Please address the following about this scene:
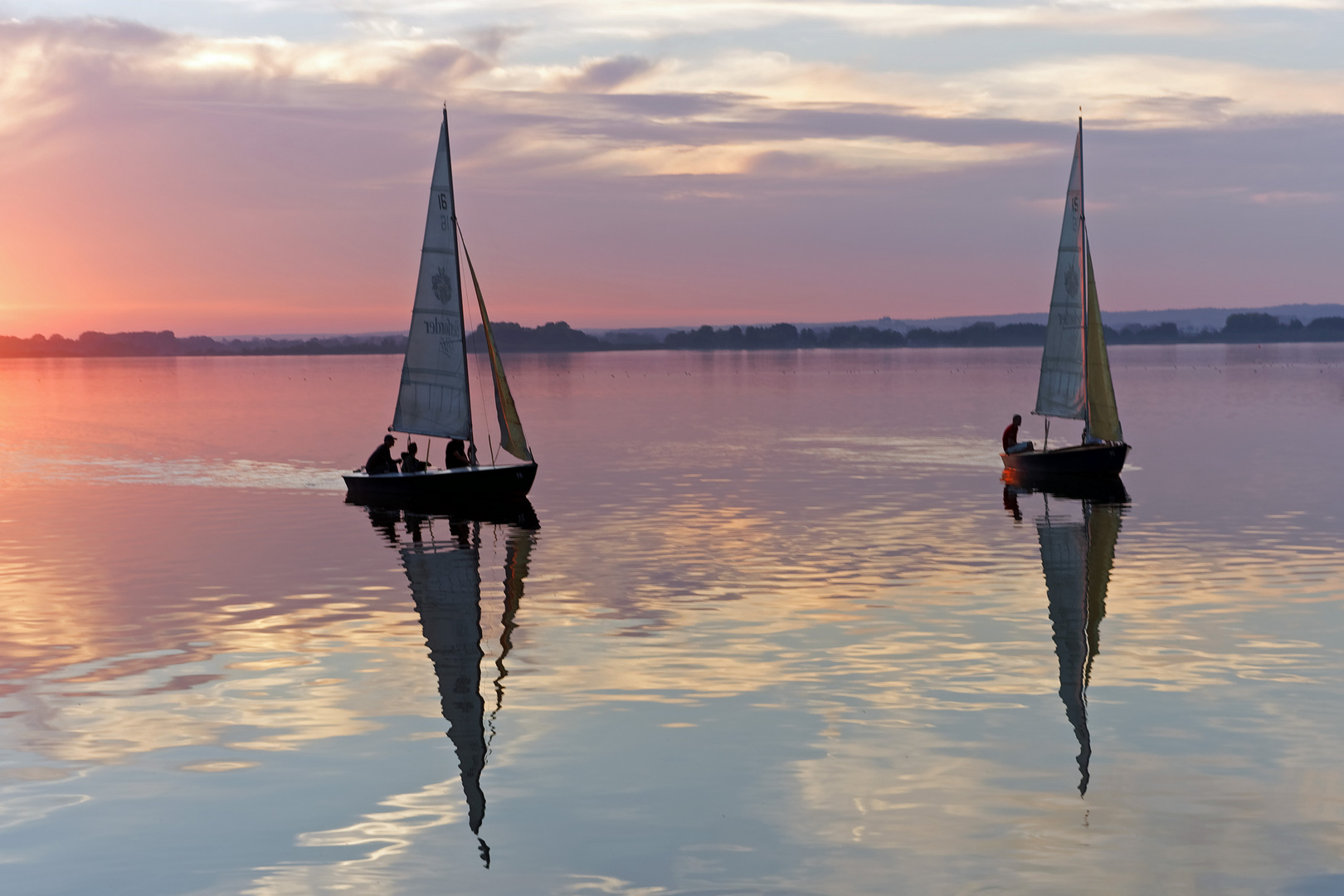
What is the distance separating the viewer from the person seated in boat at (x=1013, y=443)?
63.0 m

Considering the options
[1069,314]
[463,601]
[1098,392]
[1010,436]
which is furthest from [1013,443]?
[463,601]

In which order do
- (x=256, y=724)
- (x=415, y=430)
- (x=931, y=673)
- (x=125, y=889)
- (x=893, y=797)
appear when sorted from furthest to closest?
1. (x=415, y=430)
2. (x=931, y=673)
3. (x=256, y=724)
4. (x=893, y=797)
5. (x=125, y=889)

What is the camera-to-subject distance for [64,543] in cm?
4622

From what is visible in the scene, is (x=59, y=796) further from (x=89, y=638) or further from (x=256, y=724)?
(x=89, y=638)

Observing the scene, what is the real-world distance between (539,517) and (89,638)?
24072 millimetres

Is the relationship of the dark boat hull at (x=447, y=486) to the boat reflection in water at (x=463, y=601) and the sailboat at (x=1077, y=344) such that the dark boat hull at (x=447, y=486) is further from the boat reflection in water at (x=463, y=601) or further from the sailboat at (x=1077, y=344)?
the sailboat at (x=1077, y=344)

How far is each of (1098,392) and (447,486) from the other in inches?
1160

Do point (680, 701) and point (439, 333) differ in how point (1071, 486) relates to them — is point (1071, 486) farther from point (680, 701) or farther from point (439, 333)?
point (680, 701)

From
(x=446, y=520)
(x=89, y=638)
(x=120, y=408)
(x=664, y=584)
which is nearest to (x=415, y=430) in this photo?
(x=446, y=520)

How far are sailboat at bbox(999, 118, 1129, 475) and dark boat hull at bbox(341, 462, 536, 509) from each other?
22702 millimetres

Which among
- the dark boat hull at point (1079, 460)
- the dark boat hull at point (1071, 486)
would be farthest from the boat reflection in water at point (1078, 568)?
the dark boat hull at point (1079, 460)

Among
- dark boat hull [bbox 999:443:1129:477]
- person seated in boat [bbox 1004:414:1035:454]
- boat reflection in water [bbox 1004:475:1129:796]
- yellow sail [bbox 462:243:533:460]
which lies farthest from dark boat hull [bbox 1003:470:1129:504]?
yellow sail [bbox 462:243:533:460]

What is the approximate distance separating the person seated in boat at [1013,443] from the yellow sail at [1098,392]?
9.87 feet

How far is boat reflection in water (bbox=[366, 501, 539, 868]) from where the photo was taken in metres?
20.9
